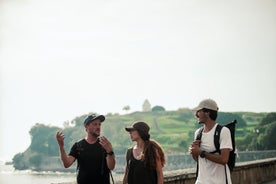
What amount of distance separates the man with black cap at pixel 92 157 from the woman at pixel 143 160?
23 cm

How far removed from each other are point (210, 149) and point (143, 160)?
0.52 meters

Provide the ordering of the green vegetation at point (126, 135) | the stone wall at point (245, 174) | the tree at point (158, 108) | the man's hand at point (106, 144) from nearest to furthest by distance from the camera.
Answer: the man's hand at point (106, 144) → the stone wall at point (245, 174) → the green vegetation at point (126, 135) → the tree at point (158, 108)

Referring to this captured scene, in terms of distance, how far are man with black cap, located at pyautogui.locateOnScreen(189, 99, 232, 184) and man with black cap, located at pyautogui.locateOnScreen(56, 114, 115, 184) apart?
667 millimetres

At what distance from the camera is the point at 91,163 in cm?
393

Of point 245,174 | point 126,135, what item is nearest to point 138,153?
point 245,174

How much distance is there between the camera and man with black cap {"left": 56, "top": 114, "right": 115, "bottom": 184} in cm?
390

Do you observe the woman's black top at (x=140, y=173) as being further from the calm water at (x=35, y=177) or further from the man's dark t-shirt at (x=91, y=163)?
the calm water at (x=35, y=177)

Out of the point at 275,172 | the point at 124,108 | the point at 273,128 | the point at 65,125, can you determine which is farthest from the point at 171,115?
the point at 275,172

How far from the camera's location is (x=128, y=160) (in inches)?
163

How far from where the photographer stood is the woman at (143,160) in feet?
13.4

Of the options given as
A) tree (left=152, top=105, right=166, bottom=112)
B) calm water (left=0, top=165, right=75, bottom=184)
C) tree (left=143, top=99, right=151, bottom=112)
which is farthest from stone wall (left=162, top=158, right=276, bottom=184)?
tree (left=143, top=99, right=151, bottom=112)

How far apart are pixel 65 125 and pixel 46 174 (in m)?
37.7

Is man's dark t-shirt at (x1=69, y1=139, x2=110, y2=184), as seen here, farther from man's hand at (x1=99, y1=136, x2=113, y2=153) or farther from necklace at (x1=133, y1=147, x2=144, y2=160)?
necklace at (x1=133, y1=147, x2=144, y2=160)

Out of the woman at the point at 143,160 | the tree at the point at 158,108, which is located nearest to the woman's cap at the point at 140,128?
the woman at the point at 143,160
